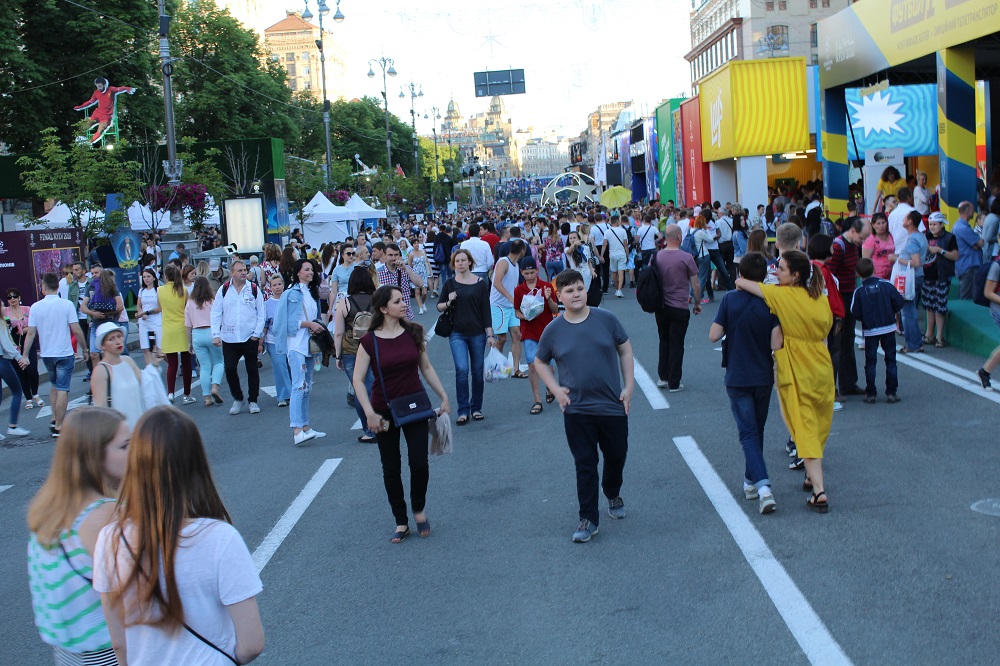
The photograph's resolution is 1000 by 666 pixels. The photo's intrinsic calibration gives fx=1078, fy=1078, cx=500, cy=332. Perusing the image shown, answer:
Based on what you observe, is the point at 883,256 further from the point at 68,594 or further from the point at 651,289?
the point at 68,594

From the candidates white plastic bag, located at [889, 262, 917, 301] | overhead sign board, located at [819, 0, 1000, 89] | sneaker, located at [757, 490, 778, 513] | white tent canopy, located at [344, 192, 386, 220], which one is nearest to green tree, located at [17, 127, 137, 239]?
white tent canopy, located at [344, 192, 386, 220]

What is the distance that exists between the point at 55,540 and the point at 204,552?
730 mm

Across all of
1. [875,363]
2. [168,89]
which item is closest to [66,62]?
[168,89]

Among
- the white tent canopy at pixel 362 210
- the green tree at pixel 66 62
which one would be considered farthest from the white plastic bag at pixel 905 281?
the green tree at pixel 66 62

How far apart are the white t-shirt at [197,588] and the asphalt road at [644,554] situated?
216 centimetres

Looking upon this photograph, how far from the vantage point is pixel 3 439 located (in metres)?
11.8

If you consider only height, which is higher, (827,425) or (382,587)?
(827,425)

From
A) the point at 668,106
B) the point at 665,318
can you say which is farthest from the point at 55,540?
the point at 668,106

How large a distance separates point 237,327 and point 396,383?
19.7ft

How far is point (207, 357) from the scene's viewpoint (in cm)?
1280

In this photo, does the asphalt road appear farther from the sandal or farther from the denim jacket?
the denim jacket

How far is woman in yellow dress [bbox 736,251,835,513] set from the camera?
6633 millimetres

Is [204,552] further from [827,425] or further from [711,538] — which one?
[827,425]

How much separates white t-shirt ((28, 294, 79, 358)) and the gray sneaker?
24.4ft
